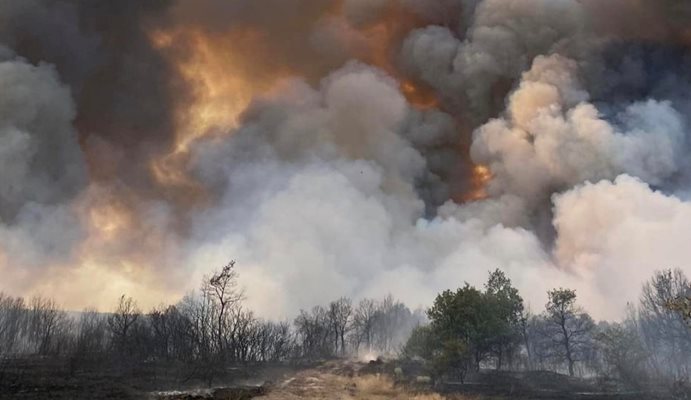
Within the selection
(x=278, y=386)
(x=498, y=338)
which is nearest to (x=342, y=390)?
(x=278, y=386)

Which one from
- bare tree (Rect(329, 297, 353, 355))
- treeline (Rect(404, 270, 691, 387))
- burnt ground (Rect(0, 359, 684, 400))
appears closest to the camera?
burnt ground (Rect(0, 359, 684, 400))

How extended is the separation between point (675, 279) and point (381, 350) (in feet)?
193

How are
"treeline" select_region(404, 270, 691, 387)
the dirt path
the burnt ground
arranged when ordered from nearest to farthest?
the burnt ground → the dirt path → "treeline" select_region(404, 270, 691, 387)

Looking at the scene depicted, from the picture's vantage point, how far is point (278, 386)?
40438 millimetres

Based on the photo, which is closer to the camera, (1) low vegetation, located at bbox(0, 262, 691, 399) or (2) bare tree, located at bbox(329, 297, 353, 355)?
(1) low vegetation, located at bbox(0, 262, 691, 399)

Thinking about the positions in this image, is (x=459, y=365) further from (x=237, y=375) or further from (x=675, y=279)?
(x=675, y=279)

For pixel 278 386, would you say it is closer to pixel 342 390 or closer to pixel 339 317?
pixel 342 390

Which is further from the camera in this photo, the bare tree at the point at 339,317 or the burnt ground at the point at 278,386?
the bare tree at the point at 339,317

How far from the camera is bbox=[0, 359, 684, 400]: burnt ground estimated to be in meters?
31.0

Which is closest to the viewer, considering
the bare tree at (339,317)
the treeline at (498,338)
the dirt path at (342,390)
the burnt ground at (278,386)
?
the burnt ground at (278,386)

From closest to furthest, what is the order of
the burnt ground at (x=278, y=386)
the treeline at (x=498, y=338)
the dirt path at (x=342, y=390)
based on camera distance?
the burnt ground at (x=278, y=386), the dirt path at (x=342, y=390), the treeline at (x=498, y=338)

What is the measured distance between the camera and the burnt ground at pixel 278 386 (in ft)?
102

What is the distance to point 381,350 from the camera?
10794cm

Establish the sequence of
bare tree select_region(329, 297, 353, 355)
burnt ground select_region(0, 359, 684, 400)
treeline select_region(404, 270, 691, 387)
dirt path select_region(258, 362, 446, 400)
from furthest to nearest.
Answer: bare tree select_region(329, 297, 353, 355) < treeline select_region(404, 270, 691, 387) < dirt path select_region(258, 362, 446, 400) < burnt ground select_region(0, 359, 684, 400)
